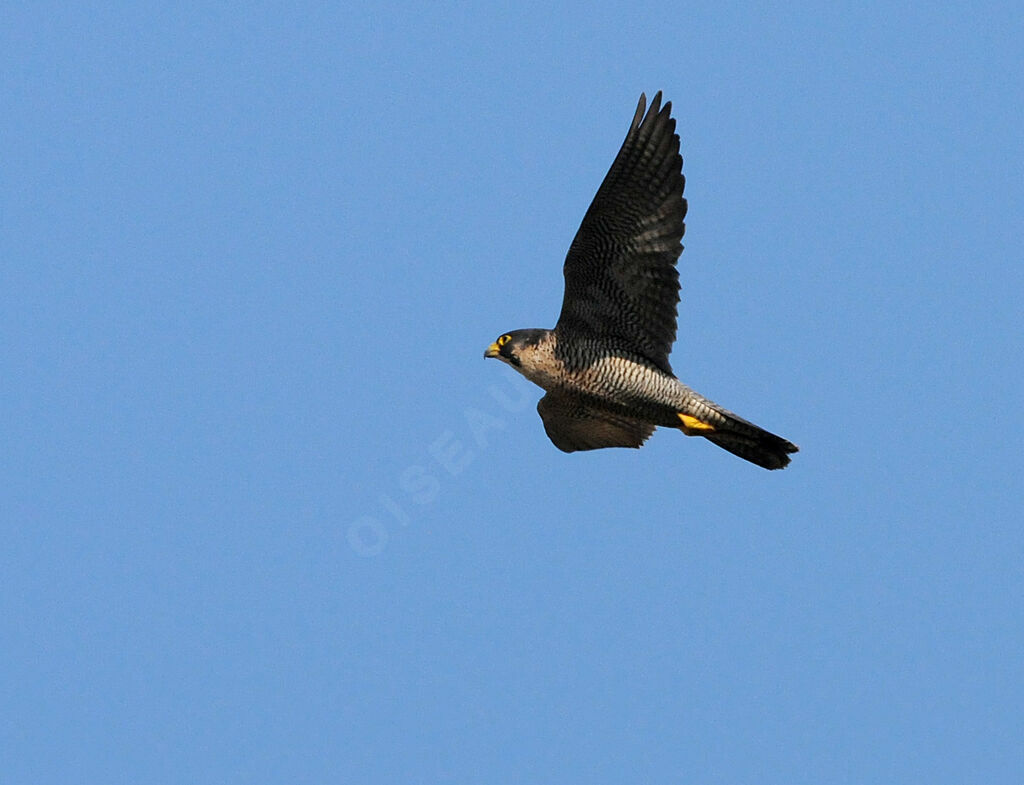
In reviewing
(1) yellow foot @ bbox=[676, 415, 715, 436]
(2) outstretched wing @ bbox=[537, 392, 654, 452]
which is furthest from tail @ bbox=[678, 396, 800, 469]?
(2) outstretched wing @ bbox=[537, 392, 654, 452]

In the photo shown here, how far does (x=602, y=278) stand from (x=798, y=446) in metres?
1.92

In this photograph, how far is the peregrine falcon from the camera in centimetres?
1078

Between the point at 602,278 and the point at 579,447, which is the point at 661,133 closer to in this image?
the point at 602,278

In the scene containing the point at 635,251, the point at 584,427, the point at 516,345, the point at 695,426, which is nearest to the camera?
the point at 635,251

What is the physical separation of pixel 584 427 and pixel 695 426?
54.0 inches

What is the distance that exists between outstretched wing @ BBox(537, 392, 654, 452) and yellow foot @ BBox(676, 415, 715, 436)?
679 millimetres

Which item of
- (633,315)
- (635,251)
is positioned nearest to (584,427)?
(633,315)

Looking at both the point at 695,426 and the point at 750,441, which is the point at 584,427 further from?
the point at 750,441

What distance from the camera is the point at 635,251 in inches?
432

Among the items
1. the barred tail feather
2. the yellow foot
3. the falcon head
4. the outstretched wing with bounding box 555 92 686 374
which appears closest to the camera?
the outstretched wing with bounding box 555 92 686 374

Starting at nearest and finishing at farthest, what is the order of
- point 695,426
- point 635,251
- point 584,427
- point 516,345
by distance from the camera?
point 635,251
point 695,426
point 516,345
point 584,427

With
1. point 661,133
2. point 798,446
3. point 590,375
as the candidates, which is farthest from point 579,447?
point 661,133

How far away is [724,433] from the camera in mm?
11039

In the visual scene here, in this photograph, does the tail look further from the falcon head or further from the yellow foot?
the falcon head
